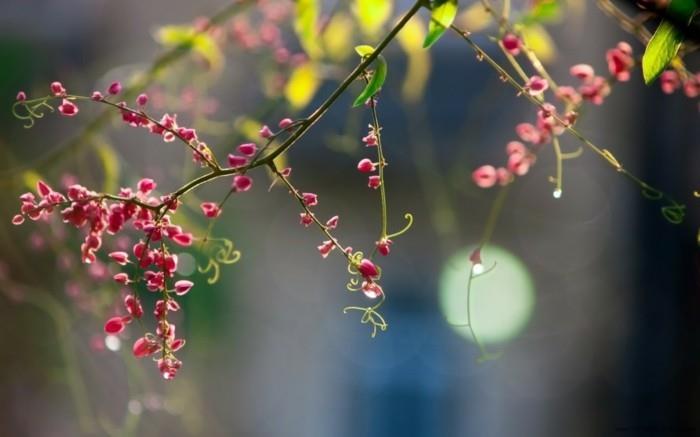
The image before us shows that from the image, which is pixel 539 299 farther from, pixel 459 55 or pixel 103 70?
pixel 103 70

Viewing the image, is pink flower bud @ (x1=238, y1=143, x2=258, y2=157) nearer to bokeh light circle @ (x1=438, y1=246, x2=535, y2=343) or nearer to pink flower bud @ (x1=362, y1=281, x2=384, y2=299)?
pink flower bud @ (x1=362, y1=281, x2=384, y2=299)

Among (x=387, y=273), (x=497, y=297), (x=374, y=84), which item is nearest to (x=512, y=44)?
(x=374, y=84)

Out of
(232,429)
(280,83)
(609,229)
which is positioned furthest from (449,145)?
(280,83)

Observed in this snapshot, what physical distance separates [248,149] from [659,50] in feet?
0.54

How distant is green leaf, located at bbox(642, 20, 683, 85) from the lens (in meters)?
0.31

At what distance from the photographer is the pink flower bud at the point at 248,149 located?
32cm

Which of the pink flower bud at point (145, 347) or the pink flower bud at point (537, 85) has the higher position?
the pink flower bud at point (537, 85)

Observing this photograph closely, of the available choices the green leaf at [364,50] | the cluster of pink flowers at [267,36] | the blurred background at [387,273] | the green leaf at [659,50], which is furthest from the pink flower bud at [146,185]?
the blurred background at [387,273]

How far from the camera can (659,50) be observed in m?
0.31

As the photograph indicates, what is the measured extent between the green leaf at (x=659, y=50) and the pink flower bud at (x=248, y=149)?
0.16m

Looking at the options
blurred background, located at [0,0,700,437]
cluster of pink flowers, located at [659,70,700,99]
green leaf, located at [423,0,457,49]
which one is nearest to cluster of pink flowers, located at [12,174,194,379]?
green leaf, located at [423,0,457,49]

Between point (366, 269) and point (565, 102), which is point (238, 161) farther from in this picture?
point (565, 102)

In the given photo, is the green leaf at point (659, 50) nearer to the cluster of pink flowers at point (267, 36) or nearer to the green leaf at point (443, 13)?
the green leaf at point (443, 13)

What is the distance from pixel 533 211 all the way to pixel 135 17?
1.13 metres
